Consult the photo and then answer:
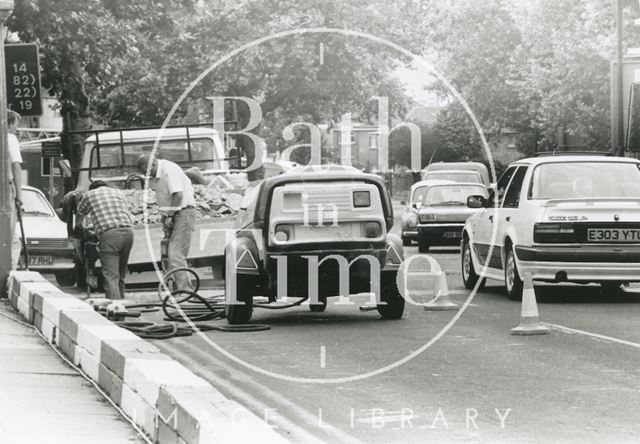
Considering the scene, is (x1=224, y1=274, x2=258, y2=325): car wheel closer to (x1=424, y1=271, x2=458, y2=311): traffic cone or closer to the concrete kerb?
the concrete kerb

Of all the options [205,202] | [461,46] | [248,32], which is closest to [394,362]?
[205,202]

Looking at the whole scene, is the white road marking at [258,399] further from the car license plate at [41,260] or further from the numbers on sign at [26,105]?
the car license plate at [41,260]

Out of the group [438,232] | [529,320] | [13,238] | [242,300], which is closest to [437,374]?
[529,320]

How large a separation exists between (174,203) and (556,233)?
458 centimetres

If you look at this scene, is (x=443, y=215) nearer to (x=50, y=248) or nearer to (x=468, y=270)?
(x=468, y=270)

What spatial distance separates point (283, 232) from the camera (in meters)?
13.3

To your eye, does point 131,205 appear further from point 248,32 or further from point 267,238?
point 248,32

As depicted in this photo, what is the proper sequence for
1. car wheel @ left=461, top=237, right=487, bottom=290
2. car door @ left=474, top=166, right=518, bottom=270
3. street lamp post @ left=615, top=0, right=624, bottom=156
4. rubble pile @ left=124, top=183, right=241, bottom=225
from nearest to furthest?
car door @ left=474, top=166, right=518, bottom=270 < car wheel @ left=461, top=237, right=487, bottom=290 < rubble pile @ left=124, top=183, right=241, bottom=225 < street lamp post @ left=615, top=0, right=624, bottom=156

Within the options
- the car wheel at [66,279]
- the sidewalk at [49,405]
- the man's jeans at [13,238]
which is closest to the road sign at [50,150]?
the car wheel at [66,279]

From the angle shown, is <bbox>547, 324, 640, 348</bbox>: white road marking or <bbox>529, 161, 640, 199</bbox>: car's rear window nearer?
<bbox>547, 324, 640, 348</bbox>: white road marking

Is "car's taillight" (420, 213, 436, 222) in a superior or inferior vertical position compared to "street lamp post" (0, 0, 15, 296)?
inferior

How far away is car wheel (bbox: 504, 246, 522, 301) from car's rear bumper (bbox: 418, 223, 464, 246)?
13054 mm

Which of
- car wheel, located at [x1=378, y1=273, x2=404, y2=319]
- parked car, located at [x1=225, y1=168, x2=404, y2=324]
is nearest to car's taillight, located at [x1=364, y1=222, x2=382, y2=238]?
parked car, located at [x1=225, y1=168, x2=404, y2=324]

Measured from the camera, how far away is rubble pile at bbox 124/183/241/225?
19438 millimetres
